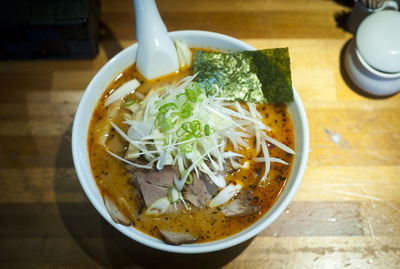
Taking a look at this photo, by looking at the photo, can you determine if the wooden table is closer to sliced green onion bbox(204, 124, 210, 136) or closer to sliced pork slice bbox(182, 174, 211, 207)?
sliced pork slice bbox(182, 174, 211, 207)

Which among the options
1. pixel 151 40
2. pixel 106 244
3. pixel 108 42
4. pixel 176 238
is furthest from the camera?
pixel 108 42

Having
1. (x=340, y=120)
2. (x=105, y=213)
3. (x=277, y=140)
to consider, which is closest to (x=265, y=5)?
(x=340, y=120)

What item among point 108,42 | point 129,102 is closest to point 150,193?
point 129,102

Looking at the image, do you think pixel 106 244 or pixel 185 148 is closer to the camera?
pixel 185 148

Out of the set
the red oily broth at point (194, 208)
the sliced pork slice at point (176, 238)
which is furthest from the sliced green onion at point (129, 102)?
the sliced pork slice at point (176, 238)

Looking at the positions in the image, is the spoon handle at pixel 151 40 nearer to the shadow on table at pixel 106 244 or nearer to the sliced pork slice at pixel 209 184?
the sliced pork slice at pixel 209 184

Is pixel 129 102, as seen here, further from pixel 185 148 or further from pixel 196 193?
pixel 196 193

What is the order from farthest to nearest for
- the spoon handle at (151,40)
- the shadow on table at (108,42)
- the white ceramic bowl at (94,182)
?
the shadow on table at (108,42)
the spoon handle at (151,40)
the white ceramic bowl at (94,182)

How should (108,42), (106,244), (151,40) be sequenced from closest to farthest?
(151,40), (106,244), (108,42)
